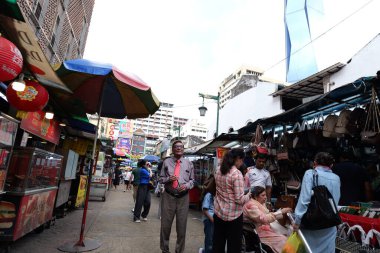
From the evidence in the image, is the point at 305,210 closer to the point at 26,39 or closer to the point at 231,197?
the point at 231,197

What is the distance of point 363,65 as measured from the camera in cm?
930

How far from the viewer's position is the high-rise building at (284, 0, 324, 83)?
41.3 ft

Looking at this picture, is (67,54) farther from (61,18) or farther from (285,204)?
(285,204)

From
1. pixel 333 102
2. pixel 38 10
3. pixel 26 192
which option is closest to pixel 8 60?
pixel 26 192

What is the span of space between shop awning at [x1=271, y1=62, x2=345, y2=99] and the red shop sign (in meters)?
9.25

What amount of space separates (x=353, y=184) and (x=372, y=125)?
1.07 metres

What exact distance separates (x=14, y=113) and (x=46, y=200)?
6.55 feet

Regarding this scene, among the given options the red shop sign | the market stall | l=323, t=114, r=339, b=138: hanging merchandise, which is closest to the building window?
the red shop sign

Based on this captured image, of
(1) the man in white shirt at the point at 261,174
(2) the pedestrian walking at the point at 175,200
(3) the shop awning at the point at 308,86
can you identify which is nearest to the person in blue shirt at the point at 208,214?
(2) the pedestrian walking at the point at 175,200

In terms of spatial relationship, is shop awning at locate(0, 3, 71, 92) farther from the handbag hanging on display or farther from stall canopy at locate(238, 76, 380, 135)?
the handbag hanging on display

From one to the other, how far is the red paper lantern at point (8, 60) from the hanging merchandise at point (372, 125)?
5126 mm

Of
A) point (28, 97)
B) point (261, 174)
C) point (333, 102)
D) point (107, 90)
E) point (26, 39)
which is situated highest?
point (107, 90)

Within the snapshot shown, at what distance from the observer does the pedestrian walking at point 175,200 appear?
4.59 metres

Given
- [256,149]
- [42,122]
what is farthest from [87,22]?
[256,149]
